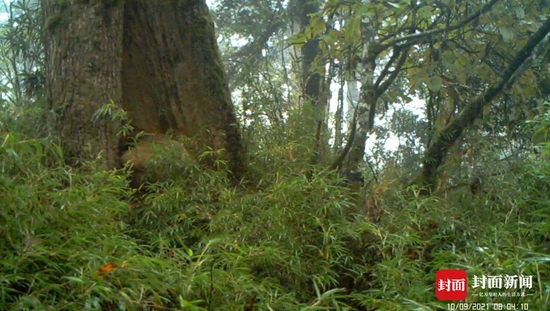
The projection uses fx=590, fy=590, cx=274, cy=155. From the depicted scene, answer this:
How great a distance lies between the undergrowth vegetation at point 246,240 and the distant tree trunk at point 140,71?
50cm

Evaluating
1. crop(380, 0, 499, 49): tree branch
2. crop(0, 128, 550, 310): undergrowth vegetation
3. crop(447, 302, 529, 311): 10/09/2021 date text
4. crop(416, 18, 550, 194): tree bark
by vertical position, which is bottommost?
crop(447, 302, 529, 311): 10/09/2021 date text

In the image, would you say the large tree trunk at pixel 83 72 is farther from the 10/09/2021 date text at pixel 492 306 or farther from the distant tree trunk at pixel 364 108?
the 10/09/2021 date text at pixel 492 306

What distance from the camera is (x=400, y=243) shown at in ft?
10.2

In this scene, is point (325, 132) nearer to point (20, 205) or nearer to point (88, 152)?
point (88, 152)

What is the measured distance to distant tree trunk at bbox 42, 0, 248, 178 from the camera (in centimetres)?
400

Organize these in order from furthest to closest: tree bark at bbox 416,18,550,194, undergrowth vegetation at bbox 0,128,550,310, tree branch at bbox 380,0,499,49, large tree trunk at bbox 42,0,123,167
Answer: tree branch at bbox 380,0,499,49
tree bark at bbox 416,18,550,194
large tree trunk at bbox 42,0,123,167
undergrowth vegetation at bbox 0,128,550,310

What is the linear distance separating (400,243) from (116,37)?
8.11ft

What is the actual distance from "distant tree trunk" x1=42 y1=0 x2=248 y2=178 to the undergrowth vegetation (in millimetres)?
501

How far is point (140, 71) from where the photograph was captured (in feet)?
15.1

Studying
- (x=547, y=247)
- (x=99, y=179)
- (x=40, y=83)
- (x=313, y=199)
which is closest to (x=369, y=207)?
(x=313, y=199)

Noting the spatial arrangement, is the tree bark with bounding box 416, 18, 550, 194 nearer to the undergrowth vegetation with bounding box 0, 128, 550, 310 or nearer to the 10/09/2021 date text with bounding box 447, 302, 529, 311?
the undergrowth vegetation with bounding box 0, 128, 550, 310

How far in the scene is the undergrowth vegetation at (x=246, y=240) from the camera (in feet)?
7.55

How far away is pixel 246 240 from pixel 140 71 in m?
2.03

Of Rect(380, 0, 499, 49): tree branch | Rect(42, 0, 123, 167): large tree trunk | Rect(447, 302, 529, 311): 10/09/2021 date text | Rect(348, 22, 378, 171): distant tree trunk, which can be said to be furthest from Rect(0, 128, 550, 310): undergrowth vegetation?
Rect(380, 0, 499, 49): tree branch
